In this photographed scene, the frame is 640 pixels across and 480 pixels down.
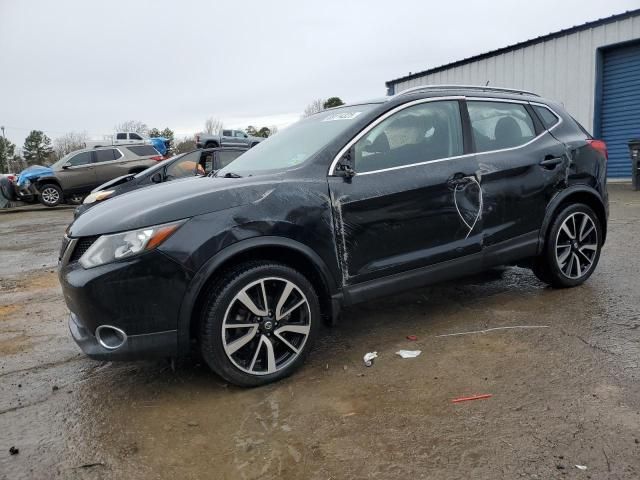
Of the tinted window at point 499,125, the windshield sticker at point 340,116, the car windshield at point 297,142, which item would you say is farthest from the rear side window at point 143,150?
the tinted window at point 499,125

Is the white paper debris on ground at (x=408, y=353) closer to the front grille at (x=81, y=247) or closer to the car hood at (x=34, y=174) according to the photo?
the front grille at (x=81, y=247)

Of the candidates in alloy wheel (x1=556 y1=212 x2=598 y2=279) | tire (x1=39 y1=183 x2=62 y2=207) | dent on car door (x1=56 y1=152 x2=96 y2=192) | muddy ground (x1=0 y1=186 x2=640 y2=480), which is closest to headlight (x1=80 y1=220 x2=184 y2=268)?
muddy ground (x1=0 y1=186 x2=640 y2=480)

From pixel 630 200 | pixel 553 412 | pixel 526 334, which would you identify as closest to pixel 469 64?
pixel 630 200

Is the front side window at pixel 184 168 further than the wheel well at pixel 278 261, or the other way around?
the front side window at pixel 184 168

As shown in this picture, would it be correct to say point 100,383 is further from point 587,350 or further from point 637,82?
point 637,82

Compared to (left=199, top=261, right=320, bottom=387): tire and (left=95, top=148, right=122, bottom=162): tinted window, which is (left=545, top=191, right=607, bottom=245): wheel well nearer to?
(left=199, top=261, right=320, bottom=387): tire

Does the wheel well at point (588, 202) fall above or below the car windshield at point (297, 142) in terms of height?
below

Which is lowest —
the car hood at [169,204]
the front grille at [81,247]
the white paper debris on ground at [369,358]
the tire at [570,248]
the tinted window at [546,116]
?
the white paper debris on ground at [369,358]

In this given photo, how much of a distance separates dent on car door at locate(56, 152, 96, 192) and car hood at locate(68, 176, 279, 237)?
1487cm

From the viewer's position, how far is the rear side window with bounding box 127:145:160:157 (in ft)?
55.7

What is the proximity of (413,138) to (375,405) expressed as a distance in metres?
1.89

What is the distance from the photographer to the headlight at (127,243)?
2734 millimetres

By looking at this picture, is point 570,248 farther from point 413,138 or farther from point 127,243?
point 127,243

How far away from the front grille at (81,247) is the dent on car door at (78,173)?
15162 mm
